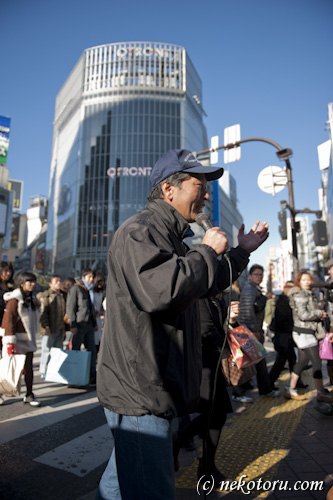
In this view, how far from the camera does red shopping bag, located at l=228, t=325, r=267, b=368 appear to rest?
331 centimetres

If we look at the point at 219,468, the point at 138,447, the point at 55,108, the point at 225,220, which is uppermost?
the point at 55,108

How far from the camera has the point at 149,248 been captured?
4.65ft

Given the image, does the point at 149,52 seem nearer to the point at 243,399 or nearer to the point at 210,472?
the point at 243,399

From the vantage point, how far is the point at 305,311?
5.70 meters

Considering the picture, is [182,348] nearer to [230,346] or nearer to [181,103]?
[230,346]

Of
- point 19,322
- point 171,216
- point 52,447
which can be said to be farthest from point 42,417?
point 171,216

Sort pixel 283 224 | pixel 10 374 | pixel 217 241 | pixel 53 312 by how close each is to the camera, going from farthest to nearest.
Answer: pixel 283 224
pixel 53 312
pixel 10 374
pixel 217 241

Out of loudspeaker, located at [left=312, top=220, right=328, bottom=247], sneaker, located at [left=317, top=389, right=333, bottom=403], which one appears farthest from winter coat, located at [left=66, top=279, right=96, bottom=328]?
loudspeaker, located at [left=312, top=220, right=328, bottom=247]

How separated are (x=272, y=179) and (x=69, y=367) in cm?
745

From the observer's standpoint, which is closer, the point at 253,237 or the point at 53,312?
the point at 253,237

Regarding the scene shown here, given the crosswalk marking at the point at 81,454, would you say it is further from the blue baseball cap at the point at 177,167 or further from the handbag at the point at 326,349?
the handbag at the point at 326,349

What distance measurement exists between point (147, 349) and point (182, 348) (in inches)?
6.1

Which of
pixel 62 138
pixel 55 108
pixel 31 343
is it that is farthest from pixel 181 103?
pixel 31 343

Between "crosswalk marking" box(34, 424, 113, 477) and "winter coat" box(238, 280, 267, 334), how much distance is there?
2.97 meters
